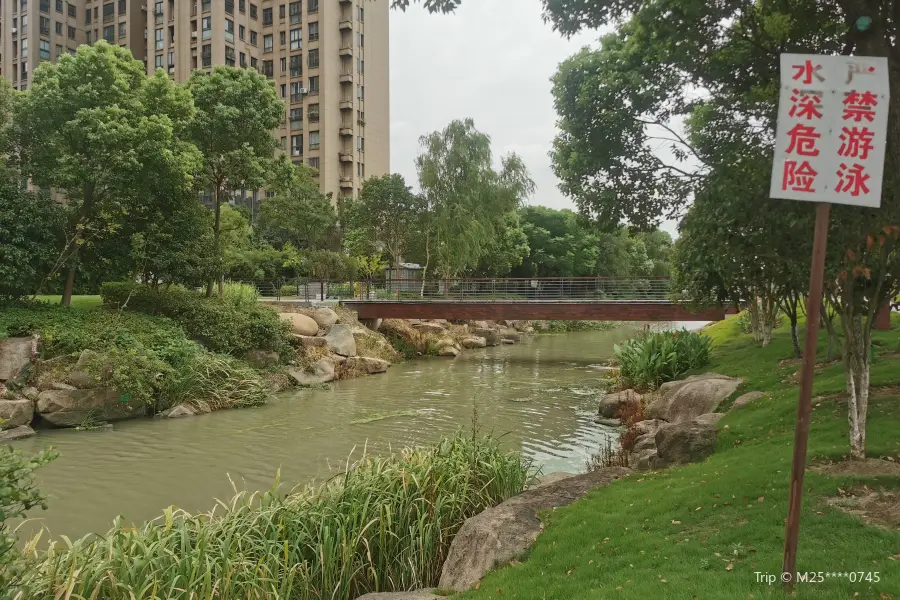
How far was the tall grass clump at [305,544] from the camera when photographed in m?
4.51

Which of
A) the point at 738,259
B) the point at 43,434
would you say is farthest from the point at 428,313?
the point at 738,259

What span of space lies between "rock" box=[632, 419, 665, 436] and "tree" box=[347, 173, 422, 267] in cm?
2477

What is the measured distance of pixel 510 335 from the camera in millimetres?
34750

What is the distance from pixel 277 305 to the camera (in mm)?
23141

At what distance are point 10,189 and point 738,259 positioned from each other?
15720 millimetres

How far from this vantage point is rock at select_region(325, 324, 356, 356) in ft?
70.5

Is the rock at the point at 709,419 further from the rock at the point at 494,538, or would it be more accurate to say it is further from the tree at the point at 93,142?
the tree at the point at 93,142

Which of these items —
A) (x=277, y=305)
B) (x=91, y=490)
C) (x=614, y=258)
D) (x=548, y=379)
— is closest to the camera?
(x=91, y=490)

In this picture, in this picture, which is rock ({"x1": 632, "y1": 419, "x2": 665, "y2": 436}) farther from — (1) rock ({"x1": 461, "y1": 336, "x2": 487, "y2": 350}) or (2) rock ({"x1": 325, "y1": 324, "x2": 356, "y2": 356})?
(1) rock ({"x1": 461, "y1": 336, "x2": 487, "y2": 350})

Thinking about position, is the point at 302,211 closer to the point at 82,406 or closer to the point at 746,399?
the point at 82,406

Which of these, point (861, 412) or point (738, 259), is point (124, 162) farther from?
point (861, 412)

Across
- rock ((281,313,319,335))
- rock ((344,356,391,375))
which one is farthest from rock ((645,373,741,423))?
rock ((281,313,319,335))

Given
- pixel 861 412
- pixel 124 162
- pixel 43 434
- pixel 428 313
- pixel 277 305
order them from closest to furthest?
pixel 861 412
pixel 43 434
pixel 124 162
pixel 277 305
pixel 428 313

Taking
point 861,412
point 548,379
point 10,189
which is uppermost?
point 10,189
